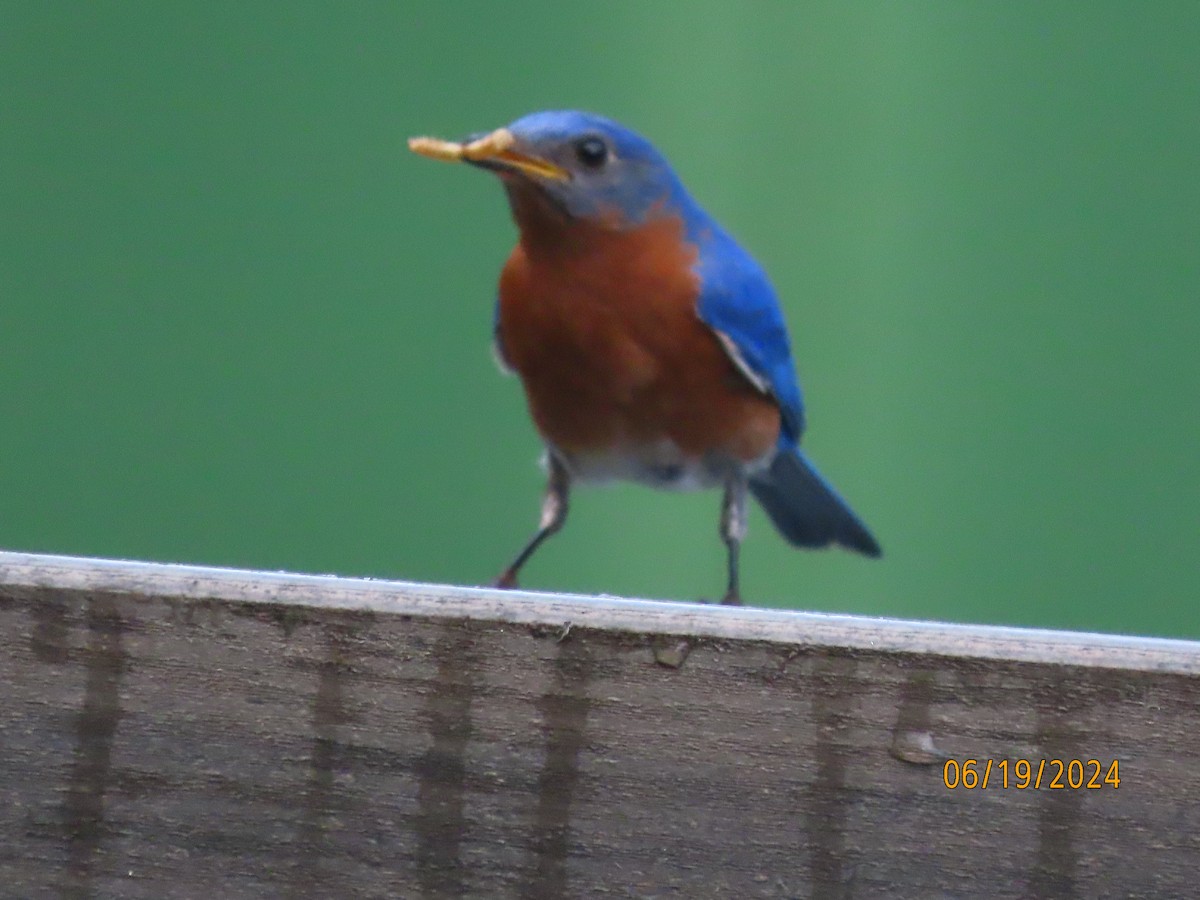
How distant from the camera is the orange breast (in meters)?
2.00

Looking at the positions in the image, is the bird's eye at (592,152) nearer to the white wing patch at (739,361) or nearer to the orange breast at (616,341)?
the orange breast at (616,341)

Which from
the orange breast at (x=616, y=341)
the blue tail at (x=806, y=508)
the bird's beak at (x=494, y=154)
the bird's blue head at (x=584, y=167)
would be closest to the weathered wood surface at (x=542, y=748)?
the bird's beak at (x=494, y=154)

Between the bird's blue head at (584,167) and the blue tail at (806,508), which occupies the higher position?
the bird's blue head at (584,167)

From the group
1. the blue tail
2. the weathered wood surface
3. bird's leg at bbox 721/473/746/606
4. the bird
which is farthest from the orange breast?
the weathered wood surface

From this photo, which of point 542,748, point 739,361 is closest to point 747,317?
point 739,361

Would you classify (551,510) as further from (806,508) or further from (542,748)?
(542,748)

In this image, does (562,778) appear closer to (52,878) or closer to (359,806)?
(359,806)

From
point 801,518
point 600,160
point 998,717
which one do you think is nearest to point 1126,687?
point 998,717

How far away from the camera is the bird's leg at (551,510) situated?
7.25 ft

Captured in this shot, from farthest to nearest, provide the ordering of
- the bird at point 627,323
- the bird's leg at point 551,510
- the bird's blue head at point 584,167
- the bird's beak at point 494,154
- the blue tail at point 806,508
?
the blue tail at point 806,508 < the bird's leg at point 551,510 < the bird at point 627,323 < the bird's blue head at point 584,167 < the bird's beak at point 494,154

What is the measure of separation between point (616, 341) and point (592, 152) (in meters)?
0.23

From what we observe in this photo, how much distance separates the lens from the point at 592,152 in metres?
1.99

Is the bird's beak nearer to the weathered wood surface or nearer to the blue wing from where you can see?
the blue wing

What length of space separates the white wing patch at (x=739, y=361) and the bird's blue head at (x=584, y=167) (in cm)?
18
